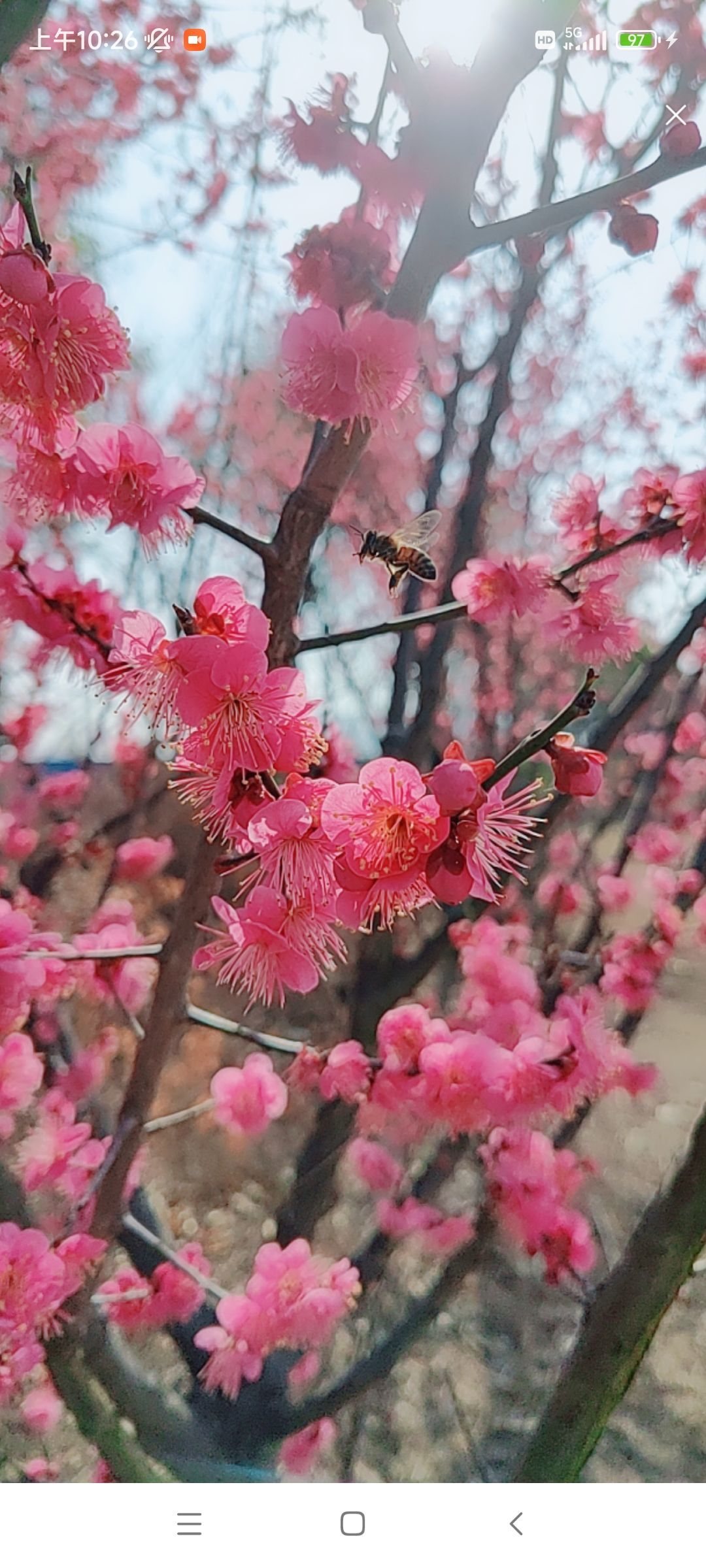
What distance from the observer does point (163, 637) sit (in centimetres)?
37

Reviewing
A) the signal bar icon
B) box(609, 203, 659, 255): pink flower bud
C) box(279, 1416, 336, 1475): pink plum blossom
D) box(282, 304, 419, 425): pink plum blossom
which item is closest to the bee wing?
box(282, 304, 419, 425): pink plum blossom

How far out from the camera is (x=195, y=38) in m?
0.60

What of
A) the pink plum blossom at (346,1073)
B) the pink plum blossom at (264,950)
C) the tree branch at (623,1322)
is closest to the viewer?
the pink plum blossom at (264,950)

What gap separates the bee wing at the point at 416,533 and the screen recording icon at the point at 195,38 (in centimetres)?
43

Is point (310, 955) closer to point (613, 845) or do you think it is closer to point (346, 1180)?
point (346, 1180)

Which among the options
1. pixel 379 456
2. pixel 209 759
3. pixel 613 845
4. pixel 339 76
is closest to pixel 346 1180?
pixel 613 845

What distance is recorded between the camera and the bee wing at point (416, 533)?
22.8 inches

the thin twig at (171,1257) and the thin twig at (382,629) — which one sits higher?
the thin twig at (382,629)

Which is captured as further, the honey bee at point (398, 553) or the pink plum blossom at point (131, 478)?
the honey bee at point (398, 553)

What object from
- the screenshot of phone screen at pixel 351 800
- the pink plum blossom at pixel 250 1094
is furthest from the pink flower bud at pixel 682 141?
the pink plum blossom at pixel 250 1094

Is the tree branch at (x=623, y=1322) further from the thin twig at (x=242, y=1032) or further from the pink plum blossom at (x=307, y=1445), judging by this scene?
the thin twig at (x=242, y=1032)

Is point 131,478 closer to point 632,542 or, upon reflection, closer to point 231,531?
point 231,531

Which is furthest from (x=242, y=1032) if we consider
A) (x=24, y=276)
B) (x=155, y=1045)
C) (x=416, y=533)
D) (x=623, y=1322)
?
(x=24, y=276)

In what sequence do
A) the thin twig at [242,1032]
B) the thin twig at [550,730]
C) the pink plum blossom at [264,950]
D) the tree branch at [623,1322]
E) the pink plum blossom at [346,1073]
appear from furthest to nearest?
1. the pink plum blossom at [346,1073]
2. the thin twig at [242,1032]
3. the tree branch at [623,1322]
4. the pink plum blossom at [264,950]
5. the thin twig at [550,730]
